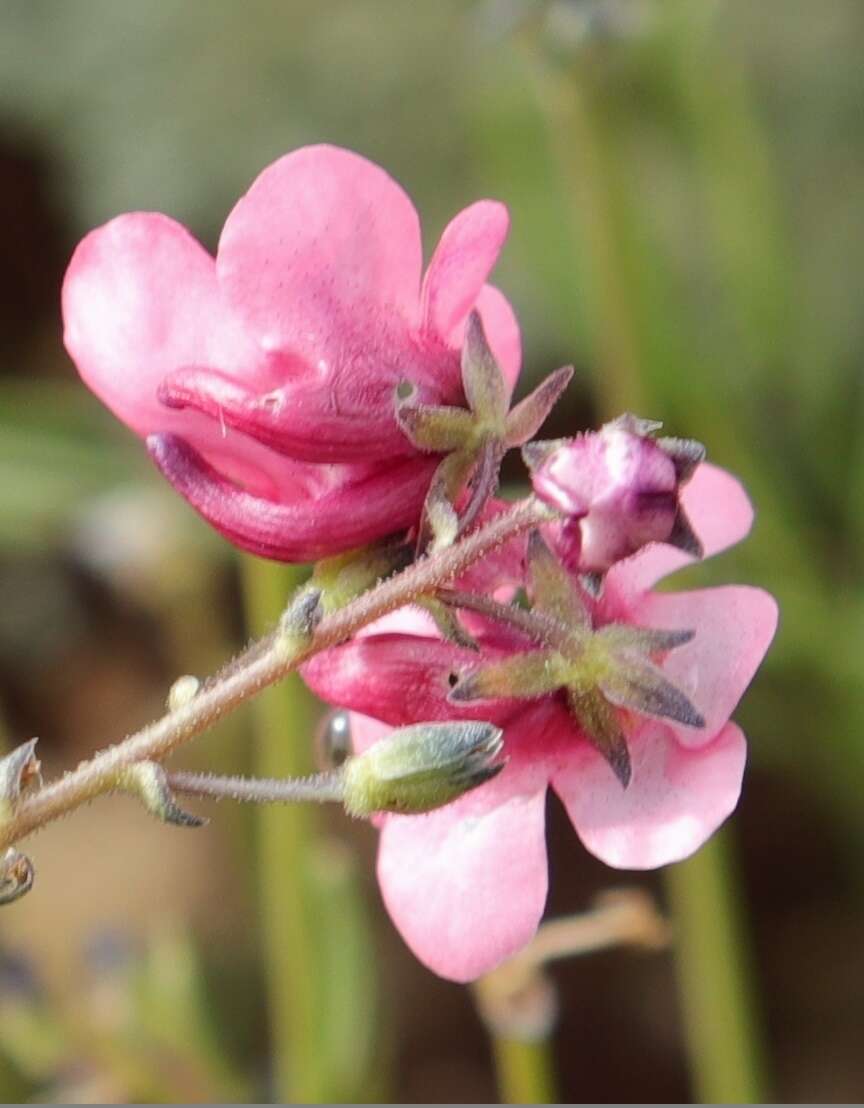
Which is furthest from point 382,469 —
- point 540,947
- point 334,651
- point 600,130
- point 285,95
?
point 285,95

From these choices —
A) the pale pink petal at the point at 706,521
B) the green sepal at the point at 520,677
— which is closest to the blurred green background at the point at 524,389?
the pale pink petal at the point at 706,521

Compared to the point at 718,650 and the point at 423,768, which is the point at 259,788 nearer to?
the point at 423,768

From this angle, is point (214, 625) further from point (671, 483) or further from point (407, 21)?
point (671, 483)

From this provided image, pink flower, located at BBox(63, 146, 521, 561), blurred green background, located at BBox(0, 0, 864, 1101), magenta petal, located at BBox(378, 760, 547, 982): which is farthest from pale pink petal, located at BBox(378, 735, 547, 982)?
blurred green background, located at BBox(0, 0, 864, 1101)

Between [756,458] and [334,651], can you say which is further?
[756,458]

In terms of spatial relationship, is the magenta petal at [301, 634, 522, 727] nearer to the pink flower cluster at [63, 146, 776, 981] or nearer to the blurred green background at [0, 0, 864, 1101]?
the pink flower cluster at [63, 146, 776, 981]

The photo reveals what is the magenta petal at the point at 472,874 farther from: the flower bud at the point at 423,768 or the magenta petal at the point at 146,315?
the magenta petal at the point at 146,315

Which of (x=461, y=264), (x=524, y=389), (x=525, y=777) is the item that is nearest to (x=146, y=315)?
(x=461, y=264)

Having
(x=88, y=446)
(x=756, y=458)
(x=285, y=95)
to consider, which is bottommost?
(x=756, y=458)
